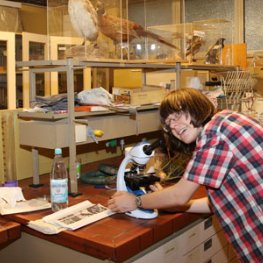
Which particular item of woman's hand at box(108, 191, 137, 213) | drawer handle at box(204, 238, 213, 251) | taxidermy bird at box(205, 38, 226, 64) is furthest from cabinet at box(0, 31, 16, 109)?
drawer handle at box(204, 238, 213, 251)

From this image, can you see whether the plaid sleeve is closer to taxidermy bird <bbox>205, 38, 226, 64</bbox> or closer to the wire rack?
the wire rack

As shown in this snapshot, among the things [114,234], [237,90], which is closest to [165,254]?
[114,234]

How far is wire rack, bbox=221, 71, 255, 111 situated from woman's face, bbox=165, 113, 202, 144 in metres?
1.29

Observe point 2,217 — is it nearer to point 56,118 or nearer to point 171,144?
point 56,118

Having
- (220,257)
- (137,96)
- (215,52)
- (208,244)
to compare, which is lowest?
(220,257)

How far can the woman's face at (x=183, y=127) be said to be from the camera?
1.37 metres

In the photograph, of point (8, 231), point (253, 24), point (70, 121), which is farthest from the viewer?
point (253, 24)

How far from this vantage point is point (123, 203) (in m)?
1.53

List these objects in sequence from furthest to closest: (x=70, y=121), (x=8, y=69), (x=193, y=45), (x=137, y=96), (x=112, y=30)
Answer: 1. (x=8, y=69)
2. (x=193, y=45)
3. (x=137, y=96)
4. (x=112, y=30)
5. (x=70, y=121)

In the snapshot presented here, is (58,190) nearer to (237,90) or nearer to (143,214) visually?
(143,214)

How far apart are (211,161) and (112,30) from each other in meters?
1.07

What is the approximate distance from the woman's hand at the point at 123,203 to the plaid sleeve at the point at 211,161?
0.36 m

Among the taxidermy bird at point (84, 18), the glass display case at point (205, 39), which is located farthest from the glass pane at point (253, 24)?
the taxidermy bird at point (84, 18)

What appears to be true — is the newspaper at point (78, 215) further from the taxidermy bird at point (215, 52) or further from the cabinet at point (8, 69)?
the cabinet at point (8, 69)
